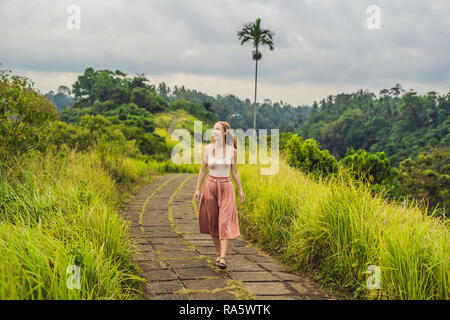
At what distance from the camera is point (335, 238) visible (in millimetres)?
3922

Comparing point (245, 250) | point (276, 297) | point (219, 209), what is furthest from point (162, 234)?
point (276, 297)

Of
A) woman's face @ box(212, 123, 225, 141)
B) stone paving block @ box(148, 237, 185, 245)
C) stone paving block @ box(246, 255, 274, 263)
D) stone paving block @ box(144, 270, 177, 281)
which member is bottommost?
stone paving block @ box(246, 255, 274, 263)

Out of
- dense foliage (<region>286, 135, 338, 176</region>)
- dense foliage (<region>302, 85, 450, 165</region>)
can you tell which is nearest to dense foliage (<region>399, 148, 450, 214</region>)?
dense foliage (<region>286, 135, 338, 176</region>)

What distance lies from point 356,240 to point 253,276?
1114 millimetres

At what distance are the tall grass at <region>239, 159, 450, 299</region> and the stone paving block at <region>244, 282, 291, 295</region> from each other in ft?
1.56

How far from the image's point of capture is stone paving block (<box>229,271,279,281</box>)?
3824 millimetres

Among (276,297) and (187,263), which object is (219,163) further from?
(276,297)

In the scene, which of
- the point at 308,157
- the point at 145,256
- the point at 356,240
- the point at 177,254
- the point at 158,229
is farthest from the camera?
the point at 308,157

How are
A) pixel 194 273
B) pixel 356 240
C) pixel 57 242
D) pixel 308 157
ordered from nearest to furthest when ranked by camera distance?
pixel 57 242, pixel 356 240, pixel 194 273, pixel 308 157

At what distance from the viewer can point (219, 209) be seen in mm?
4332

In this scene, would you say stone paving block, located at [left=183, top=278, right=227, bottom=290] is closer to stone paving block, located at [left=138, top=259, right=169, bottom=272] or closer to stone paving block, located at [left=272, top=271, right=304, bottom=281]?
stone paving block, located at [left=138, top=259, right=169, bottom=272]
